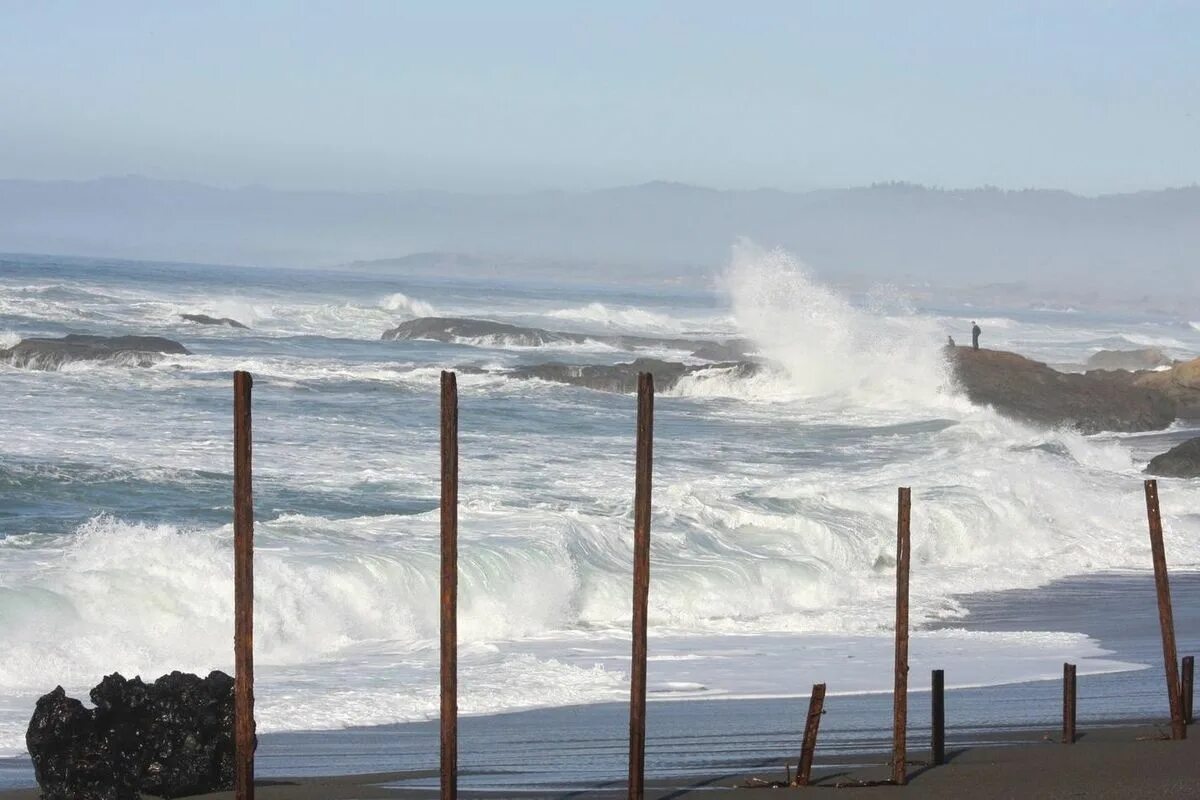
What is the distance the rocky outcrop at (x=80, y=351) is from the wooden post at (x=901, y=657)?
27.0 m

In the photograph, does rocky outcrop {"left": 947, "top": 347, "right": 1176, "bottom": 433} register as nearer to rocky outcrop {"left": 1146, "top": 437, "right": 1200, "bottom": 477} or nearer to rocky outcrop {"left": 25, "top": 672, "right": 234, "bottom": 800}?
rocky outcrop {"left": 1146, "top": 437, "right": 1200, "bottom": 477}

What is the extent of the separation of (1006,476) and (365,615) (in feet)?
40.5

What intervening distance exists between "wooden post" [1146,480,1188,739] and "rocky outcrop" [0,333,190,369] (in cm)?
2657

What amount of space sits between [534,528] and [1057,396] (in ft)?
64.2

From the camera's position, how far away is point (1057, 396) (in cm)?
3478

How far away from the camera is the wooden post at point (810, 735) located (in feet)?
27.6

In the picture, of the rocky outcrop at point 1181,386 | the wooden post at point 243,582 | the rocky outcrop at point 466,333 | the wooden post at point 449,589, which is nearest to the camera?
the wooden post at point 243,582

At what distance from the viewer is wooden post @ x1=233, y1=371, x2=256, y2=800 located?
24.1 feet

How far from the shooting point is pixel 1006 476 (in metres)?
24.4

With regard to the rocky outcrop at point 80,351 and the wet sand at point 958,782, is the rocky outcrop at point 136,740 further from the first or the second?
the rocky outcrop at point 80,351

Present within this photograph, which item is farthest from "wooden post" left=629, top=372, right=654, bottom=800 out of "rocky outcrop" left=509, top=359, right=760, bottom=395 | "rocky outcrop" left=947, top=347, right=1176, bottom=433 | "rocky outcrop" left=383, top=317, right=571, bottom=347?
"rocky outcrop" left=383, top=317, right=571, bottom=347

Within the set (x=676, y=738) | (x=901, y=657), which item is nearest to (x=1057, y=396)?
(x=676, y=738)

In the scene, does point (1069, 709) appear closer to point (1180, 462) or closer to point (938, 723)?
point (938, 723)

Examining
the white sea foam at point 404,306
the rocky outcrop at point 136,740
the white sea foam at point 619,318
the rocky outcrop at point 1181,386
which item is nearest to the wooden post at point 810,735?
the rocky outcrop at point 136,740
